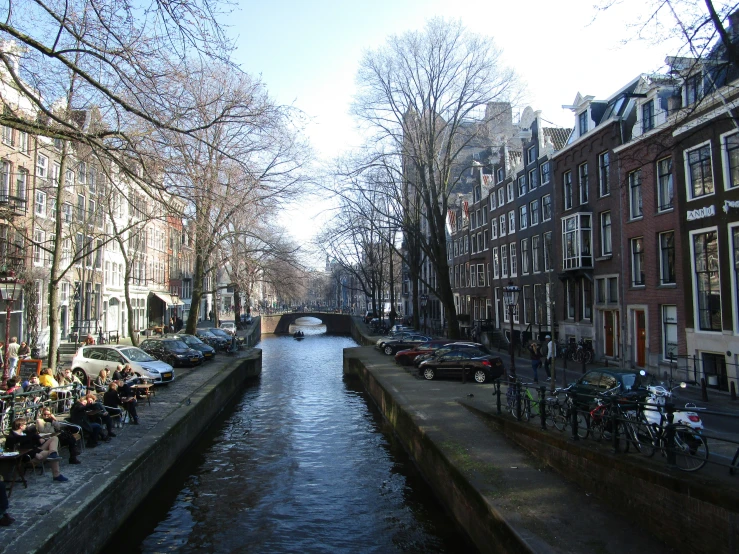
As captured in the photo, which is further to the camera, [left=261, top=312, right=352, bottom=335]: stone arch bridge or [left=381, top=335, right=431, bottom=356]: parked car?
[left=261, top=312, right=352, bottom=335]: stone arch bridge

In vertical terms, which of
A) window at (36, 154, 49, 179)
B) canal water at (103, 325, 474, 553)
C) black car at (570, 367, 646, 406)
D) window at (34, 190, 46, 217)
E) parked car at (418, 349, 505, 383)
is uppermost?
window at (36, 154, 49, 179)

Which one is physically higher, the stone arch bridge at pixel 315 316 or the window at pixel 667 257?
the window at pixel 667 257

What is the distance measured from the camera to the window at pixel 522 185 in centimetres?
4104

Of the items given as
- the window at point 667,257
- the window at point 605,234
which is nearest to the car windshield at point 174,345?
the window at point 605,234

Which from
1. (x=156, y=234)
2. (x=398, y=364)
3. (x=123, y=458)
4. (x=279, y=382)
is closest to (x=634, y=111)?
(x=398, y=364)

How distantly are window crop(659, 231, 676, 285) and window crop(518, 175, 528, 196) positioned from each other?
16.9 m

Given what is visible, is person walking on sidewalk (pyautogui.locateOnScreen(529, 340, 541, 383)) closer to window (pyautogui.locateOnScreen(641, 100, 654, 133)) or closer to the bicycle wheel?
window (pyautogui.locateOnScreen(641, 100, 654, 133))

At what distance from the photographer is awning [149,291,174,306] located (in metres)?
57.3

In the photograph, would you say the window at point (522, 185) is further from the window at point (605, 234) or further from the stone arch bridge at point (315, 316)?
the stone arch bridge at point (315, 316)

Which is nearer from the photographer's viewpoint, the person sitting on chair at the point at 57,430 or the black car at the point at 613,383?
the person sitting on chair at the point at 57,430

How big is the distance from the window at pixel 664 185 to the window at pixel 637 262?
8.34ft

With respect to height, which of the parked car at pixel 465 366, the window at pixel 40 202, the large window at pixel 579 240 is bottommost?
the parked car at pixel 465 366

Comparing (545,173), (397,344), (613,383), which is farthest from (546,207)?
(613,383)

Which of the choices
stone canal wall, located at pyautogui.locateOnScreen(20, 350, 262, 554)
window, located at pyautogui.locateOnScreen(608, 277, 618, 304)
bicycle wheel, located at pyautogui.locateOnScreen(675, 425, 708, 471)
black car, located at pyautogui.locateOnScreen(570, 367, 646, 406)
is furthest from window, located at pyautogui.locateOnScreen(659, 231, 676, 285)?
stone canal wall, located at pyautogui.locateOnScreen(20, 350, 262, 554)
